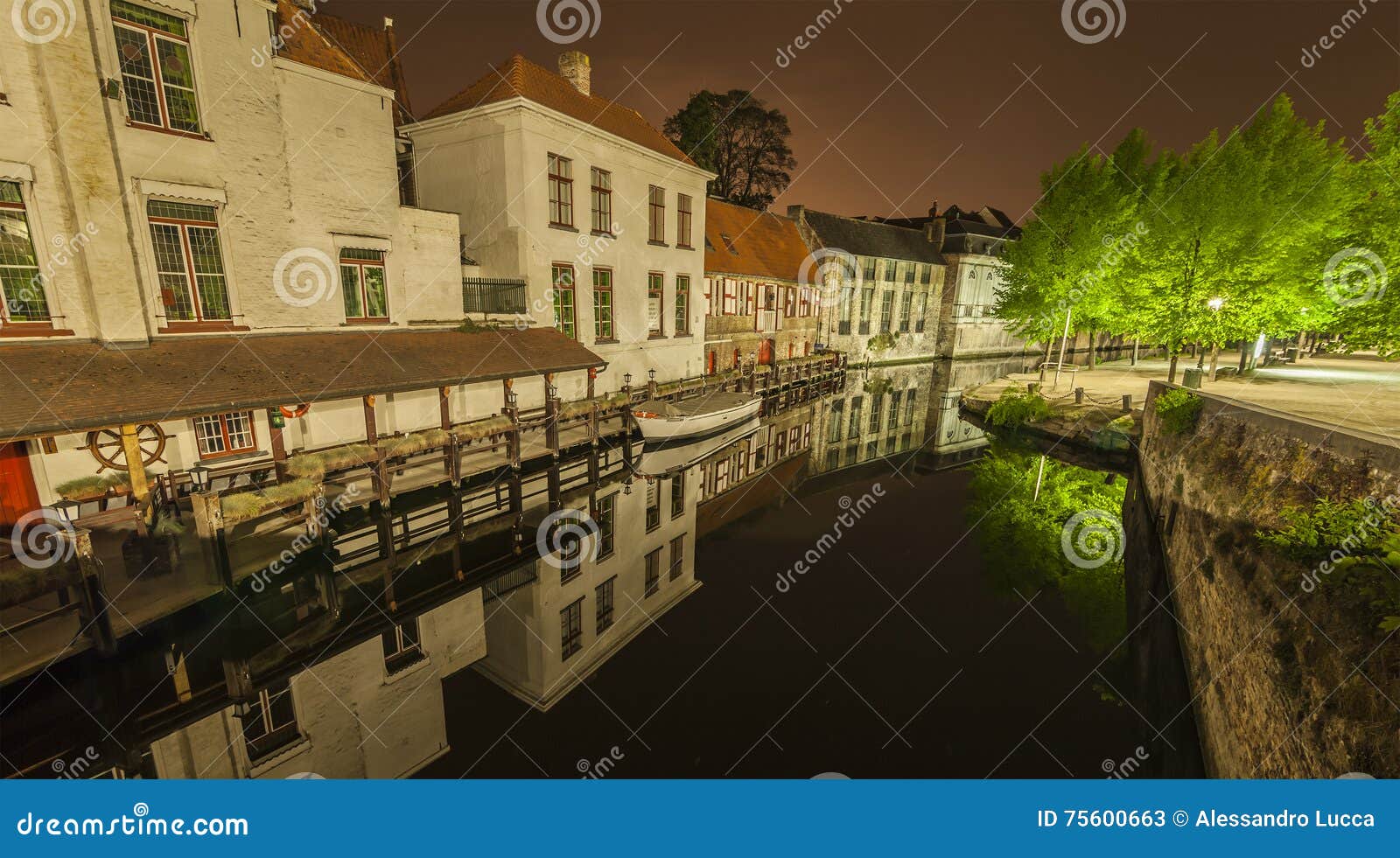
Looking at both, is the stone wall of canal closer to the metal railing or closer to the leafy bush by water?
the leafy bush by water

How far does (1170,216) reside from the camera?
1794 cm

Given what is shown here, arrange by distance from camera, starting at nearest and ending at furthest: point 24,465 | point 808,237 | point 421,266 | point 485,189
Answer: point 24,465
point 421,266
point 485,189
point 808,237

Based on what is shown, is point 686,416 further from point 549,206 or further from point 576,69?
point 576,69

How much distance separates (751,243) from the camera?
3131 centimetres

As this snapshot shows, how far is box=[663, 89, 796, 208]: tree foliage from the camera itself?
132 feet

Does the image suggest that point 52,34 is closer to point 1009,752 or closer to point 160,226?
point 160,226

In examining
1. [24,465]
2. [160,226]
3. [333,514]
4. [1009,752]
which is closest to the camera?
[1009,752]

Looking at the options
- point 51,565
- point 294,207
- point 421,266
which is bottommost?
point 51,565

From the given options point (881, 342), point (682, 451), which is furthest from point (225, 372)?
A: point (881, 342)

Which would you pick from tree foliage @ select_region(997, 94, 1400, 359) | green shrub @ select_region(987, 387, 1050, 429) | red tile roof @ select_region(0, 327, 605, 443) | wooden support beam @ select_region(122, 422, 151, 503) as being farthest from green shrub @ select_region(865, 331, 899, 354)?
wooden support beam @ select_region(122, 422, 151, 503)

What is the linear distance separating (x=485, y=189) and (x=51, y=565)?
13.5 m

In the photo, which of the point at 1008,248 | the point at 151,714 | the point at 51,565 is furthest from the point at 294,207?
the point at 1008,248

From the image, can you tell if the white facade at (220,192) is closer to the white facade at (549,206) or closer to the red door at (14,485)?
the red door at (14,485)

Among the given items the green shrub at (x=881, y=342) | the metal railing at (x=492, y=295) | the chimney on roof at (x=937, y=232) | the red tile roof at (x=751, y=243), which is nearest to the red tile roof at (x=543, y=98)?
the metal railing at (x=492, y=295)
